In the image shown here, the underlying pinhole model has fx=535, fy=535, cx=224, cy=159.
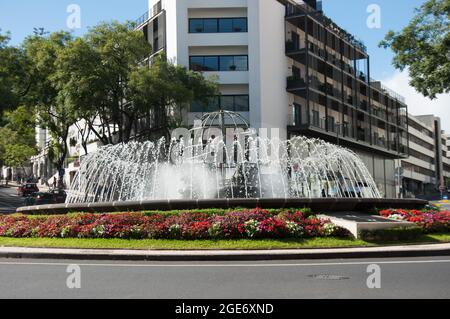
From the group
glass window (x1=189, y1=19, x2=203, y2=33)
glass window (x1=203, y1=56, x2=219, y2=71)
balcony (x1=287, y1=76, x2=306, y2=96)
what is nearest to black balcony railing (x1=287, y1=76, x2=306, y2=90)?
balcony (x1=287, y1=76, x2=306, y2=96)

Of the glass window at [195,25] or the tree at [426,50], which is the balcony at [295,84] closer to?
the glass window at [195,25]

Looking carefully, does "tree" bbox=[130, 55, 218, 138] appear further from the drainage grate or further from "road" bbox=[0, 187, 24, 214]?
the drainage grate

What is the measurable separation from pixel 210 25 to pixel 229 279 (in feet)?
135

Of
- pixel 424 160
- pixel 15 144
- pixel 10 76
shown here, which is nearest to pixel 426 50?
pixel 10 76

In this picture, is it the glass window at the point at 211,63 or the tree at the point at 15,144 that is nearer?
the glass window at the point at 211,63

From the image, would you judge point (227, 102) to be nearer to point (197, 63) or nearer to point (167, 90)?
point (197, 63)

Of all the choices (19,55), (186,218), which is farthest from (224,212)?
(19,55)

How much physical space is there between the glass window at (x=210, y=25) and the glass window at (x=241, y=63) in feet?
10.7

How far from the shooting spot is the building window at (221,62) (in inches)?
1871

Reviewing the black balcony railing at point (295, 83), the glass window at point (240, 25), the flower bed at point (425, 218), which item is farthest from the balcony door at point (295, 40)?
the flower bed at point (425, 218)

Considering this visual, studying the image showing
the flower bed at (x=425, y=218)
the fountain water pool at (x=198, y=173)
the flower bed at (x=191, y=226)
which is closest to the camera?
the flower bed at (x=191, y=226)

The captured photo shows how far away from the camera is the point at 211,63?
47.7 meters

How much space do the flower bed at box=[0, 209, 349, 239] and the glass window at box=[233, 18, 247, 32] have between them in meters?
34.4

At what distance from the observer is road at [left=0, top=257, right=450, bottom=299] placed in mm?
8086
